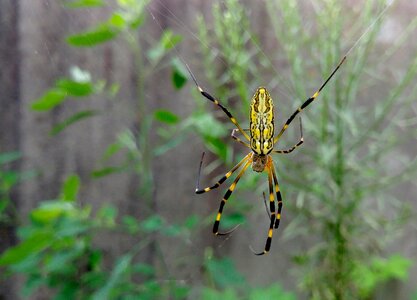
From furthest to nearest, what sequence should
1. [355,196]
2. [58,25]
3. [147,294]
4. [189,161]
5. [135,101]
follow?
[189,161] → [135,101] → [58,25] → [355,196] → [147,294]

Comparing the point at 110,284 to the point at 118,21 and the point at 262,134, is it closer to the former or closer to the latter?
the point at 262,134

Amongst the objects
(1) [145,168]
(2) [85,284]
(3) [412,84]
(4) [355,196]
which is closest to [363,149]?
(3) [412,84]

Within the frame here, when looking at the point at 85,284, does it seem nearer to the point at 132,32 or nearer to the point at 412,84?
the point at 132,32

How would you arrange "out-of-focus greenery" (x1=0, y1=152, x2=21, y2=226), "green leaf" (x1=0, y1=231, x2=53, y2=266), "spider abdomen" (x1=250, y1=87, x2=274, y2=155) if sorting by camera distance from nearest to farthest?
"spider abdomen" (x1=250, y1=87, x2=274, y2=155)
"green leaf" (x1=0, y1=231, x2=53, y2=266)
"out-of-focus greenery" (x1=0, y1=152, x2=21, y2=226)

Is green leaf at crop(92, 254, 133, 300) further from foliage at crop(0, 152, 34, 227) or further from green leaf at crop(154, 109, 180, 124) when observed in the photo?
foliage at crop(0, 152, 34, 227)

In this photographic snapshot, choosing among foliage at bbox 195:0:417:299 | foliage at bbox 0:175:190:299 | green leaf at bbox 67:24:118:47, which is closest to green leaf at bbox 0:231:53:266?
foliage at bbox 0:175:190:299

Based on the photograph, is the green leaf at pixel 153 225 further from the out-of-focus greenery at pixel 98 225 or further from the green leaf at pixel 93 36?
the green leaf at pixel 93 36
